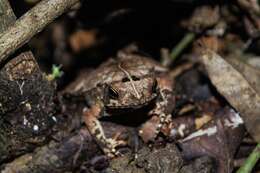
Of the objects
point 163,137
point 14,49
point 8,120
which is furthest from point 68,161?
point 14,49

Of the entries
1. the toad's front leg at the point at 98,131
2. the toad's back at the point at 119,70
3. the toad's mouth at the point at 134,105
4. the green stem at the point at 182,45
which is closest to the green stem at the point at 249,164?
the toad's mouth at the point at 134,105

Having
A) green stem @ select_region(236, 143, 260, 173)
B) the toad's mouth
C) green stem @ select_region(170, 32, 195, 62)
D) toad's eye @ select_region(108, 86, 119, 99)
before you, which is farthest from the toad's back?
green stem @ select_region(236, 143, 260, 173)

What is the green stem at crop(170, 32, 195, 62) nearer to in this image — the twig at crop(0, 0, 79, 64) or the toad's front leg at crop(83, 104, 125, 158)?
the toad's front leg at crop(83, 104, 125, 158)

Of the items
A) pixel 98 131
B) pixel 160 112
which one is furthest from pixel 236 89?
pixel 98 131

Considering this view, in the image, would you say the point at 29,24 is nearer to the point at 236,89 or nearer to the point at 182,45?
the point at 236,89

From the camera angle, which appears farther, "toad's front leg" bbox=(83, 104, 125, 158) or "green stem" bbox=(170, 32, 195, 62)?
"green stem" bbox=(170, 32, 195, 62)
